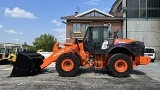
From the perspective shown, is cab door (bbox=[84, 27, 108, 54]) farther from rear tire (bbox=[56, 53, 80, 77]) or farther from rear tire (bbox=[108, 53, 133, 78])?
rear tire (bbox=[56, 53, 80, 77])

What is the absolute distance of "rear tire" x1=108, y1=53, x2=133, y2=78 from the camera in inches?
640

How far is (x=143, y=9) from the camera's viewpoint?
44469 mm

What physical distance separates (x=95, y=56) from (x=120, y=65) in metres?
1.58

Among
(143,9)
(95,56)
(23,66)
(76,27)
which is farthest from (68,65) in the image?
(76,27)

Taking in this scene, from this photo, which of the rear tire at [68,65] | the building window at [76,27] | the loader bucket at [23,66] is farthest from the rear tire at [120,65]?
the building window at [76,27]

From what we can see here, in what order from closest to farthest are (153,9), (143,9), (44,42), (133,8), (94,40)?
1. (94,40)
2. (133,8)
3. (143,9)
4. (153,9)
5. (44,42)

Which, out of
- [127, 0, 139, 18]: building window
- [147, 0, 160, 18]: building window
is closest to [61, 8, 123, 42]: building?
[127, 0, 139, 18]: building window

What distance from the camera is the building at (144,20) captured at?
1731 inches

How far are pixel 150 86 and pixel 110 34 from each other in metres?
5.14

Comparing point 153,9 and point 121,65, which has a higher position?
point 153,9

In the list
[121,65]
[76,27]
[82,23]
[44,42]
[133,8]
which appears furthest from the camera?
[44,42]

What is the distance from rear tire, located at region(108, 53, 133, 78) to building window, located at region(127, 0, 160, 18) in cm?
2880

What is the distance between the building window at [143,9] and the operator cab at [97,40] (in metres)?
27.8

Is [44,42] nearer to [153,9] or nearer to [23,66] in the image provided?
[153,9]
